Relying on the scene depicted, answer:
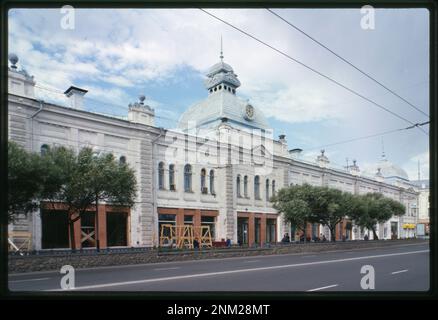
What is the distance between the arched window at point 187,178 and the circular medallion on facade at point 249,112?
753 mm

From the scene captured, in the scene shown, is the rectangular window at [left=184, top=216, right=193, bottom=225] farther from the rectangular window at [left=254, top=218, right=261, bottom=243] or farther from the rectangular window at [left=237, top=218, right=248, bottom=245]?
the rectangular window at [left=254, top=218, right=261, bottom=243]

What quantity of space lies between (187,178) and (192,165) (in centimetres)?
22

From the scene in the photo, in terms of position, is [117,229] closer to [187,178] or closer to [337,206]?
[187,178]

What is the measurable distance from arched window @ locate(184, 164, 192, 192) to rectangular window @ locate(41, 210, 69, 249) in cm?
110

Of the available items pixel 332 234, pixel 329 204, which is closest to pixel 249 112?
pixel 329 204

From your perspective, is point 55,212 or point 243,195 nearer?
point 55,212

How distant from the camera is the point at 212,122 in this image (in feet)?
8.34

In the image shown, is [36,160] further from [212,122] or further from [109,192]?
[109,192]

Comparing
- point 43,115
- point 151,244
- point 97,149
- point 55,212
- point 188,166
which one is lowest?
point 151,244

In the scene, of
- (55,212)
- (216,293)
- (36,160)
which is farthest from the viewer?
(55,212)

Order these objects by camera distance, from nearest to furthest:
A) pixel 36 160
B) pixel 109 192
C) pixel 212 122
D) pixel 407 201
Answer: pixel 407 201 → pixel 36 160 → pixel 212 122 → pixel 109 192

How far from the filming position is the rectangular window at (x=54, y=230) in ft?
8.54

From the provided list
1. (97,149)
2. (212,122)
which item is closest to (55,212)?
(97,149)

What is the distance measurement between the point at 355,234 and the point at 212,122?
2.03 m
